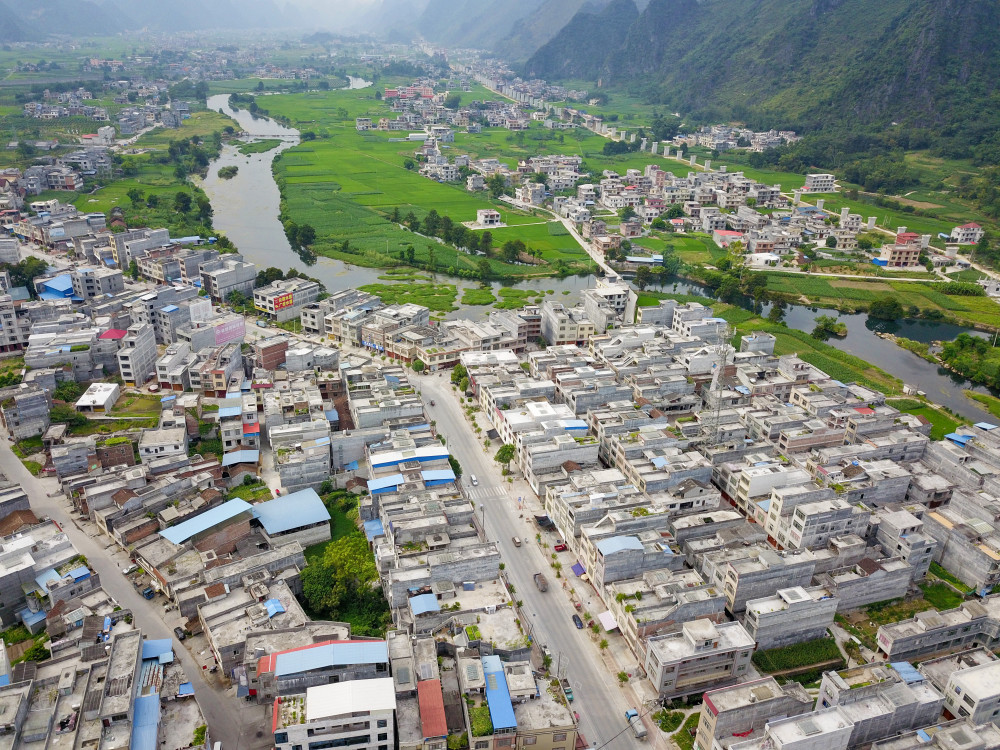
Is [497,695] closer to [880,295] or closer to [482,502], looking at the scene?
[482,502]

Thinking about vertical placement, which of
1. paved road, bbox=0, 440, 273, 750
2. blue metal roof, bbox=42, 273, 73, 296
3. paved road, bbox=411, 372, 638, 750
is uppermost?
blue metal roof, bbox=42, 273, 73, 296

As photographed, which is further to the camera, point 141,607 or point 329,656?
point 141,607

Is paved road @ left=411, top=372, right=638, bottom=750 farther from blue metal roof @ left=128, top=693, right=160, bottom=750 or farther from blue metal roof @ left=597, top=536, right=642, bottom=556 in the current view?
blue metal roof @ left=128, top=693, right=160, bottom=750

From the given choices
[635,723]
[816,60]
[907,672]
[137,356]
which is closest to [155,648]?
[635,723]

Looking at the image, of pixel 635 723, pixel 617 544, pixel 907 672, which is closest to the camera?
pixel 635 723

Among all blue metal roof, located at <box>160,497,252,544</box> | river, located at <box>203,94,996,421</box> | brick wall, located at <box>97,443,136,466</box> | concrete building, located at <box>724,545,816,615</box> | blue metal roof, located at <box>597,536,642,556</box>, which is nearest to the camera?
concrete building, located at <box>724,545,816,615</box>

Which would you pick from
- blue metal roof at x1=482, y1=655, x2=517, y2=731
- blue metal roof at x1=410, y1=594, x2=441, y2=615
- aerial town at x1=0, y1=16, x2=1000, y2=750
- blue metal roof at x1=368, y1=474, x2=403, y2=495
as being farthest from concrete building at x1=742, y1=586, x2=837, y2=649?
blue metal roof at x1=368, y1=474, x2=403, y2=495

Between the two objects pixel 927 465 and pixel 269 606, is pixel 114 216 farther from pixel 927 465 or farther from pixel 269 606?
pixel 927 465
